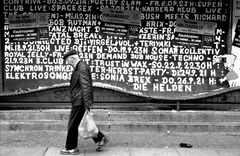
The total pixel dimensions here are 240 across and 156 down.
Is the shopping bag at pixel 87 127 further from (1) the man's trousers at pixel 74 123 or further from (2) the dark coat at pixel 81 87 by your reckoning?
(2) the dark coat at pixel 81 87

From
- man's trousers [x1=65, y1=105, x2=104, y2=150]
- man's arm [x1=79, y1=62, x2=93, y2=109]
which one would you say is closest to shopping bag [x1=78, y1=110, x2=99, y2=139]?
man's trousers [x1=65, y1=105, x2=104, y2=150]

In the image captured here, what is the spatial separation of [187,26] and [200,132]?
238 cm

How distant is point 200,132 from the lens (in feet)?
28.7

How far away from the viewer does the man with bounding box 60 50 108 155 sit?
6.73 m

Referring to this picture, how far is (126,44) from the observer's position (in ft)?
30.8

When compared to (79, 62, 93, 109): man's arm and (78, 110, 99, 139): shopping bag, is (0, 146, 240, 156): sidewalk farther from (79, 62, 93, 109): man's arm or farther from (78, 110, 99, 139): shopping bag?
(79, 62, 93, 109): man's arm

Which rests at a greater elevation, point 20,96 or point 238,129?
point 20,96

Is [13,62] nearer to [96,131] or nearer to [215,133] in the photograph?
[96,131]

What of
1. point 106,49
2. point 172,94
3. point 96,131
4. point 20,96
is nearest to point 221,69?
point 172,94

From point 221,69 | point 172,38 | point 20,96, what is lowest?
point 20,96

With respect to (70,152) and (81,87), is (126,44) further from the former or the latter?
(70,152)

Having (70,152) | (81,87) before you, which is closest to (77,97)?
(81,87)

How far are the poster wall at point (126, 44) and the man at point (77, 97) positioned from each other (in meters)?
2.50

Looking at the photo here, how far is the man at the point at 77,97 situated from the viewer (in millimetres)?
6730
